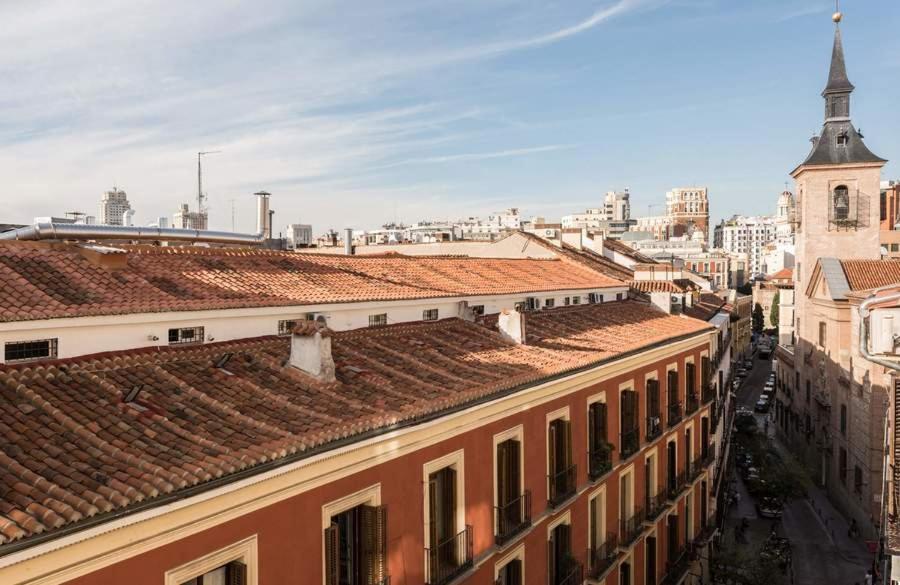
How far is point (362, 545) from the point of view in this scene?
9680mm

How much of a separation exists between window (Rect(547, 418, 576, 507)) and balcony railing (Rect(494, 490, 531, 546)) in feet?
3.89

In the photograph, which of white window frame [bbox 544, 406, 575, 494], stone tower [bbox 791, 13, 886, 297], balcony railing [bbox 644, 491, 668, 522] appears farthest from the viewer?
stone tower [bbox 791, 13, 886, 297]

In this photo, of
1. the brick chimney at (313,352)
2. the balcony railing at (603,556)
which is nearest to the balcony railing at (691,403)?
the balcony railing at (603,556)

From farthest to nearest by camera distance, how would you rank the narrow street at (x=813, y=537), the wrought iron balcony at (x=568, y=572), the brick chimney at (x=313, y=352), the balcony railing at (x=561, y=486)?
the narrow street at (x=813, y=537) → the wrought iron balcony at (x=568, y=572) → the balcony railing at (x=561, y=486) → the brick chimney at (x=313, y=352)

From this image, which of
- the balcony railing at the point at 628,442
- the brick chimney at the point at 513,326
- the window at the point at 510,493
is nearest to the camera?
the window at the point at 510,493

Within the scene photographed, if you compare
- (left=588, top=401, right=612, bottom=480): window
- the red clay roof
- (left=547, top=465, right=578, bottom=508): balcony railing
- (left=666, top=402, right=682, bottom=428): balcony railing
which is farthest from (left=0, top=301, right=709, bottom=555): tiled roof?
the red clay roof

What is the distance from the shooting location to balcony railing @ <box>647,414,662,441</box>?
20.2 m

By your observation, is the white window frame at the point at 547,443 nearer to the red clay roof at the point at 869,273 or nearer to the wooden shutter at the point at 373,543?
the wooden shutter at the point at 373,543

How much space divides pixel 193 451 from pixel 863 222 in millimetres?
41628

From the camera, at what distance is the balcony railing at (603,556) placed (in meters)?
16.7

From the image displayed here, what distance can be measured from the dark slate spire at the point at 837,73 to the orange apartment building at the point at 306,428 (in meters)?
30.9

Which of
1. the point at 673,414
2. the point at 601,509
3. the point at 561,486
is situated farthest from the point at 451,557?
the point at 673,414

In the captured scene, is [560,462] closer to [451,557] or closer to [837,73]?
[451,557]

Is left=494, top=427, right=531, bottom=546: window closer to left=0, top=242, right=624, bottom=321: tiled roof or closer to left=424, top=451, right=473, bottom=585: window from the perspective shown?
left=424, top=451, right=473, bottom=585: window
